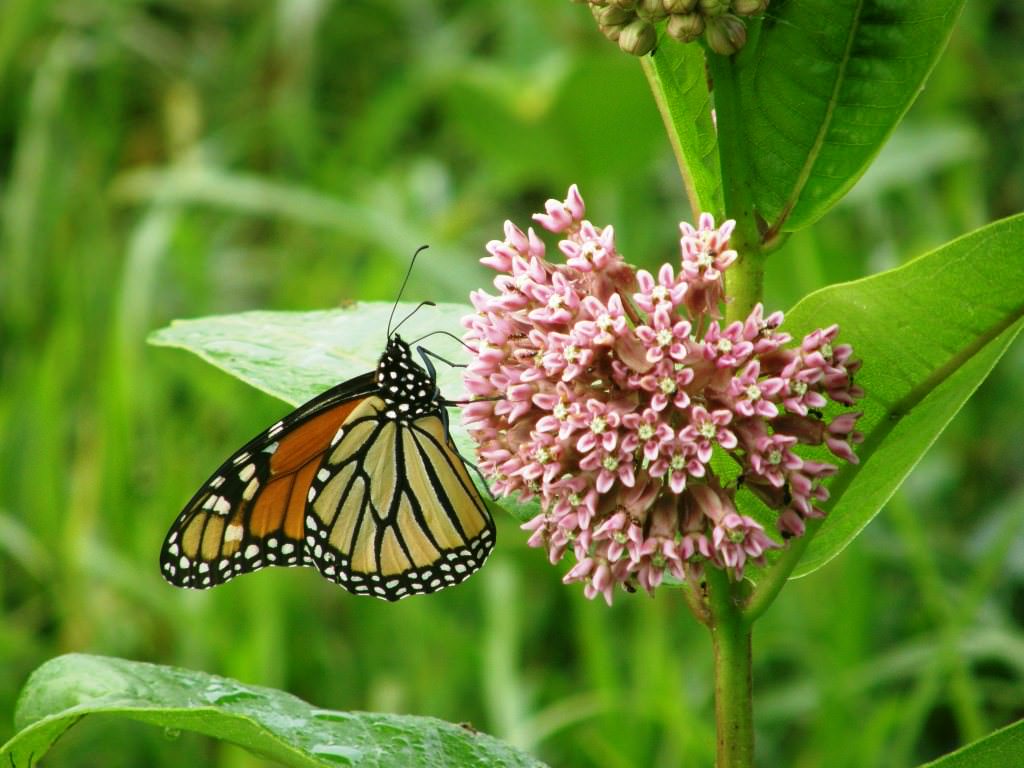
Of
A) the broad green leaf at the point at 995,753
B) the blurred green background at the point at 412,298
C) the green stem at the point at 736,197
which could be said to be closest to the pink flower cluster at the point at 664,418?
the green stem at the point at 736,197

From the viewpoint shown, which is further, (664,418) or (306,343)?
(306,343)

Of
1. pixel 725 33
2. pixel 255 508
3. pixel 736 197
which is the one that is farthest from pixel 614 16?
pixel 255 508

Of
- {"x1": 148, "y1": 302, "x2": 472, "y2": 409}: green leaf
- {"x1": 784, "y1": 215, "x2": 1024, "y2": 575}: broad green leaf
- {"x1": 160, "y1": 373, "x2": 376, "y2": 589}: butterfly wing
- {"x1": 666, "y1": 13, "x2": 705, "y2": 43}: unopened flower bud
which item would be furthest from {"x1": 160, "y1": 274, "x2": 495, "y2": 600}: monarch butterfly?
{"x1": 666, "y1": 13, "x2": 705, "y2": 43}: unopened flower bud

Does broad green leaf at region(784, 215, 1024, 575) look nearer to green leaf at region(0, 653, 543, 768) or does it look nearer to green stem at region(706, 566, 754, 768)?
green stem at region(706, 566, 754, 768)

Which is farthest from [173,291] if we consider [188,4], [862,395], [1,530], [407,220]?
[862,395]

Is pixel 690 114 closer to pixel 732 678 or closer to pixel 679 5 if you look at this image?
pixel 679 5

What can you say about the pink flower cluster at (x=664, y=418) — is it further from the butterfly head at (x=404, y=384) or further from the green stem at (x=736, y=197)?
the butterfly head at (x=404, y=384)

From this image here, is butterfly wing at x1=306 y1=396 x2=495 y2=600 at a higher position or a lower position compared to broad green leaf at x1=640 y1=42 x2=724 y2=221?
lower
